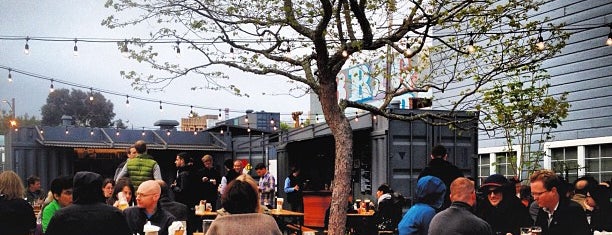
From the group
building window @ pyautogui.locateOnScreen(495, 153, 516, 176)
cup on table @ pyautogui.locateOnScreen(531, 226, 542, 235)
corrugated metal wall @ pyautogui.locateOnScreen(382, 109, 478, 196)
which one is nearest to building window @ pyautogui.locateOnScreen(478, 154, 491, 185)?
building window @ pyautogui.locateOnScreen(495, 153, 516, 176)

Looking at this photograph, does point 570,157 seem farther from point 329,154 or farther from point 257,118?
point 257,118

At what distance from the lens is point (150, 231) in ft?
17.8

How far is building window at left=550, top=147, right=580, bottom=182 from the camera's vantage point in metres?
16.3

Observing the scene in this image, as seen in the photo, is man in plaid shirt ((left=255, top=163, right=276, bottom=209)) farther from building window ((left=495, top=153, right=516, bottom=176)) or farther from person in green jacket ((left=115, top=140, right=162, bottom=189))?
building window ((left=495, top=153, right=516, bottom=176))

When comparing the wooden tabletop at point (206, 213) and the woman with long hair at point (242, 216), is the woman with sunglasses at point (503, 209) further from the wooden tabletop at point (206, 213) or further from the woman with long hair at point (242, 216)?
the wooden tabletop at point (206, 213)

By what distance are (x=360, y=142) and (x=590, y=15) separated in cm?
615

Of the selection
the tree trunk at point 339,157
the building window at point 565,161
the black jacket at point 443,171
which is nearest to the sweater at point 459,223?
the black jacket at point 443,171

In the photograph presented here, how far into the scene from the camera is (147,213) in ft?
20.6

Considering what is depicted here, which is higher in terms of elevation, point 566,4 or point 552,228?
point 566,4

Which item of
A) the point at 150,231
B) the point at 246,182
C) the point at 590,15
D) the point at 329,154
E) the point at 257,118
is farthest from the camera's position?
the point at 257,118

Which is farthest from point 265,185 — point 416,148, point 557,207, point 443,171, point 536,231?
point 557,207

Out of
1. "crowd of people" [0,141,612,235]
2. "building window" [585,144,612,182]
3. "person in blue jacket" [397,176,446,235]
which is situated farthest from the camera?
"building window" [585,144,612,182]

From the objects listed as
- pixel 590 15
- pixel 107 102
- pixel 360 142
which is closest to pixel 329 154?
pixel 360 142

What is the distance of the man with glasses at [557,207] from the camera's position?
17.5 feet
